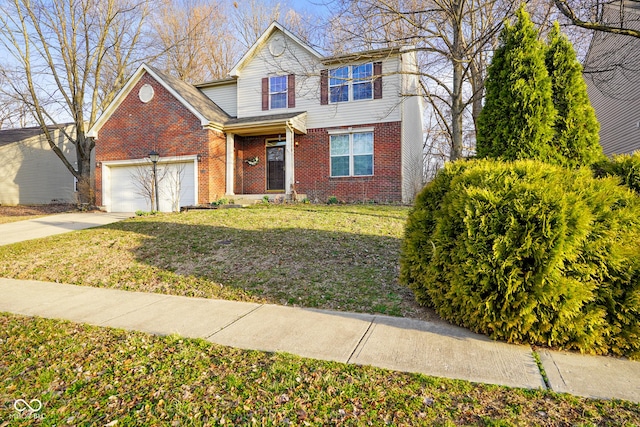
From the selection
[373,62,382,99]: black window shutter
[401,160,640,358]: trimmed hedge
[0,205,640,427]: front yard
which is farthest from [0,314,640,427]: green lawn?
[373,62,382,99]: black window shutter

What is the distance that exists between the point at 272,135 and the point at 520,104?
487 inches

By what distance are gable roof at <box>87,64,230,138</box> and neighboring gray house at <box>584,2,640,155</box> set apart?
43.7 feet

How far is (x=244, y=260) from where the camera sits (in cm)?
620

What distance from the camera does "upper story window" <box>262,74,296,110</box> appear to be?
15703 millimetres

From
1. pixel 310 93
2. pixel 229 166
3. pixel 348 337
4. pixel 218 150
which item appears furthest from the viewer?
pixel 229 166

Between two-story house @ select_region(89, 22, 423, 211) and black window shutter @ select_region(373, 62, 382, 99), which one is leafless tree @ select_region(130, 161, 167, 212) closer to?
two-story house @ select_region(89, 22, 423, 211)

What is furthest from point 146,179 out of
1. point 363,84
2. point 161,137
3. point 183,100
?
point 363,84

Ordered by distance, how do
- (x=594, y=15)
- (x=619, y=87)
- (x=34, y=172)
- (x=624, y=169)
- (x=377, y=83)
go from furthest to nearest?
1. (x=34, y=172)
2. (x=377, y=83)
3. (x=619, y=87)
4. (x=594, y=15)
5. (x=624, y=169)

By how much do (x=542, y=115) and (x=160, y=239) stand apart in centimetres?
712

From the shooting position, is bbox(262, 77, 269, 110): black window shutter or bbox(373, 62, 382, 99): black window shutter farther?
bbox(262, 77, 269, 110): black window shutter

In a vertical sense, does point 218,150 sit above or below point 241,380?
above

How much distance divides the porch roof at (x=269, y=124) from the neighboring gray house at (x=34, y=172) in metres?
15.0

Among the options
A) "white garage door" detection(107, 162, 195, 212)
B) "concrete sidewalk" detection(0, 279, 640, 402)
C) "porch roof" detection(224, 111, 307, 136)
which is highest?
"porch roof" detection(224, 111, 307, 136)

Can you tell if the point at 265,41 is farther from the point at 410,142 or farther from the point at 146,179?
the point at 146,179
